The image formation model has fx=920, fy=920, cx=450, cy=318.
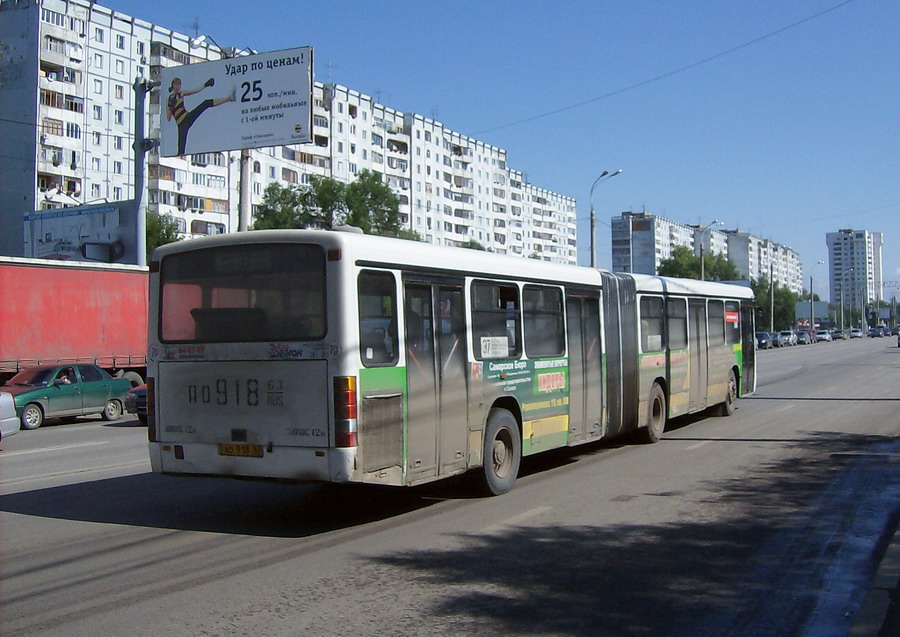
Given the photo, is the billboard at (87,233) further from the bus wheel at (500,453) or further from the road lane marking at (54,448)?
the bus wheel at (500,453)

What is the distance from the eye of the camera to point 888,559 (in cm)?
736

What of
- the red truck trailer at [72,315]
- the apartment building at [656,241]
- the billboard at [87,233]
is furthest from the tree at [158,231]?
the apartment building at [656,241]

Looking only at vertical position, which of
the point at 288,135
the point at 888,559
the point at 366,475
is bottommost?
the point at 888,559

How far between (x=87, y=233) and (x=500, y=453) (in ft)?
115

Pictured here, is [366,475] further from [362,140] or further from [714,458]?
[362,140]

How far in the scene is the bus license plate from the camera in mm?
8445

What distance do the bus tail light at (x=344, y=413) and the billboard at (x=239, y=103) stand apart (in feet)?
71.3

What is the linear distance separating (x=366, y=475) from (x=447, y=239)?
384ft

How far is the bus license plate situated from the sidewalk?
16.8ft

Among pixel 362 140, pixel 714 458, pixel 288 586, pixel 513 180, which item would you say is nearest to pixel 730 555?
pixel 288 586

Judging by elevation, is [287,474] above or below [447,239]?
below

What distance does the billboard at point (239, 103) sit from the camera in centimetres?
2889

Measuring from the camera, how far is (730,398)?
1975cm

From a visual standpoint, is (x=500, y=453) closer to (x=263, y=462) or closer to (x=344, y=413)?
(x=344, y=413)
